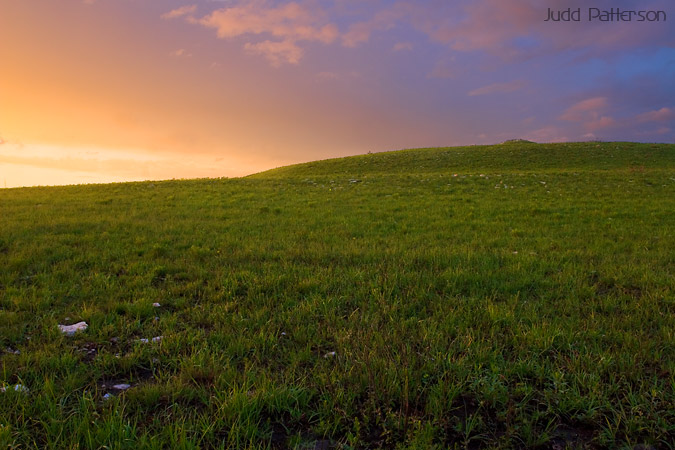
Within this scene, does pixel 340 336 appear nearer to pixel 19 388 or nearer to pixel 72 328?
pixel 19 388

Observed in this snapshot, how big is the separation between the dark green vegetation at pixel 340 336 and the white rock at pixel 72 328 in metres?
0.11

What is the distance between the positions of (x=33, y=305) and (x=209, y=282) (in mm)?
2716

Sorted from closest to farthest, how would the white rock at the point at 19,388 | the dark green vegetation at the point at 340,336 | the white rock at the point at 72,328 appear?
the dark green vegetation at the point at 340,336
the white rock at the point at 19,388
the white rock at the point at 72,328

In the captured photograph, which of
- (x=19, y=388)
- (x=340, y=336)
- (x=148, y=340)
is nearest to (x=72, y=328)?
(x=148, y=340)

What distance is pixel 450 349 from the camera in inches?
168

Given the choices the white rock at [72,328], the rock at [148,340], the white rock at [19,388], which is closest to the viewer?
the white rock at [19,388]

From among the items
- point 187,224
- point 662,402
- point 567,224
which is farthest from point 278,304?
point 567,224

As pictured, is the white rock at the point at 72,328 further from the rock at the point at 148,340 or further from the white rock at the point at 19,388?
the white rock at the point at 19,388

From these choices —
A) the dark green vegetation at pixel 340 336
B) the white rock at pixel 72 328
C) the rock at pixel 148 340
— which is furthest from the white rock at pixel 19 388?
the white rock at pixel 72 328

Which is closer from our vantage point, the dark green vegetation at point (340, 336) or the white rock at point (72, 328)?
the dark green vegetation at point (340, 336)

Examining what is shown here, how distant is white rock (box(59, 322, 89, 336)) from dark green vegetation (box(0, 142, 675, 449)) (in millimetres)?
111

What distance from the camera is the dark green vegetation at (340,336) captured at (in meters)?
3.20

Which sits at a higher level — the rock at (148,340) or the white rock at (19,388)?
the white rock at (19,388)

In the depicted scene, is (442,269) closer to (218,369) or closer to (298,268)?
(298,268)
